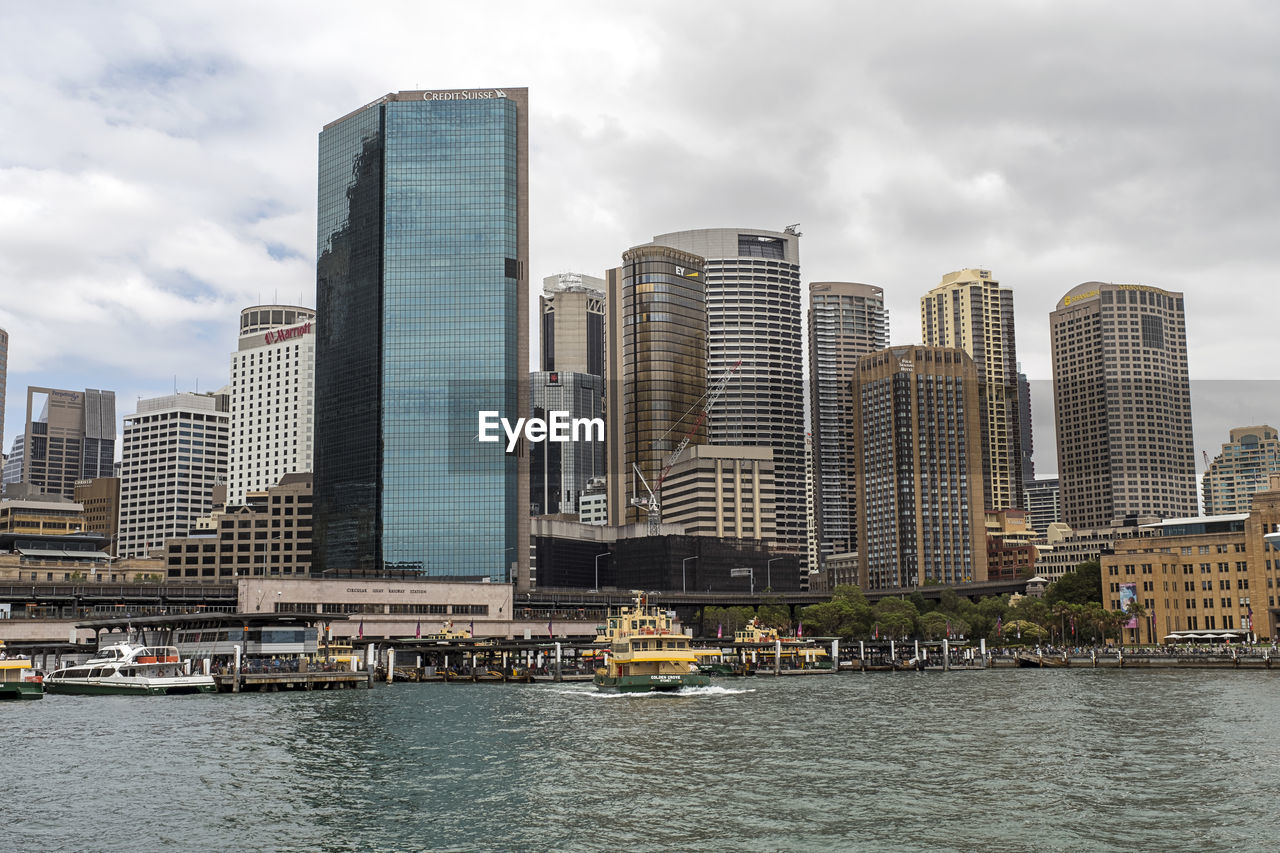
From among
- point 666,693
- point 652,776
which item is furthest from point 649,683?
point 652,776

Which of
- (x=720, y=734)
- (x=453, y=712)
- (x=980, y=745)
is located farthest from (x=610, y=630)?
(x=980, y=745)

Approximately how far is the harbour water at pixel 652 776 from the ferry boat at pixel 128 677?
72.3 feet

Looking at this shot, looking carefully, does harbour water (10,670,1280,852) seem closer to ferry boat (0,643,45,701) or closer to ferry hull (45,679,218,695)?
ferry boat (0,643,45,701)

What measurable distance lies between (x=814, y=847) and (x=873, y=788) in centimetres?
1588

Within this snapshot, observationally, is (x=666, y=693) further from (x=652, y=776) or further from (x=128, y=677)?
Result: (x=652, y=776)

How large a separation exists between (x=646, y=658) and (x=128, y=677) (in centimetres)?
6393

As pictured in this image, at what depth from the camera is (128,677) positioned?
154 metres

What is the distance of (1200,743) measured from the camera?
89688 mm

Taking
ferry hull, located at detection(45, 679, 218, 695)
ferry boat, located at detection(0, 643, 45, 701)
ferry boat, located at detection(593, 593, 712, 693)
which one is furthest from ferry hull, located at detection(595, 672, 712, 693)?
ferry boat, located at detection(0, 643, 45, 701)

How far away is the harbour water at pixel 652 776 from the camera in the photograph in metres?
58.7

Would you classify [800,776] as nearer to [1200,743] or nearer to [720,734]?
[720,734]

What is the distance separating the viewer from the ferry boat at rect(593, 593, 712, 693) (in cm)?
14900

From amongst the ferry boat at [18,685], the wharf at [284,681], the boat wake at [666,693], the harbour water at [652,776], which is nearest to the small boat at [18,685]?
A: the ferry boat at [18,685]

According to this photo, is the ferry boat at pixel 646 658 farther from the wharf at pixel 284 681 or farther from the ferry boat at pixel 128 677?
the ferry boat at pixel 128 677
